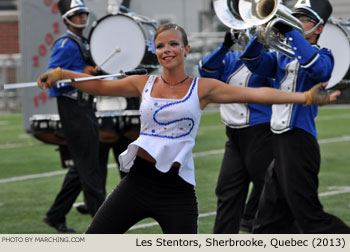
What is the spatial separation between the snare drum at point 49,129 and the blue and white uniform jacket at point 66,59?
1.19m

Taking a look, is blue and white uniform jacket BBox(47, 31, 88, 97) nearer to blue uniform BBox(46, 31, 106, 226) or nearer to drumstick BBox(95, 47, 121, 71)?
blue uniform BBox(46, 31, 106, 226)

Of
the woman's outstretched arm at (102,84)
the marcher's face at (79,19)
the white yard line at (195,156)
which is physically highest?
the woman's outstretched arm at (102,84)

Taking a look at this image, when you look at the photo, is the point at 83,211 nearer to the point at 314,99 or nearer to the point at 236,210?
the point at 236,210

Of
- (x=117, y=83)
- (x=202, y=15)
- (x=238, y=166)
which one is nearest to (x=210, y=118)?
(x=202, y=15)

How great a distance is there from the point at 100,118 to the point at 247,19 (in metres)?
2.83

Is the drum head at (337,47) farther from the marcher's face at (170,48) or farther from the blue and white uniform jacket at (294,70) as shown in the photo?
the marcher's face at (170,48)

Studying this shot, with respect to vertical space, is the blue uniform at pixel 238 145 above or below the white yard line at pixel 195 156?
above

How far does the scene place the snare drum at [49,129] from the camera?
7918 millimetres

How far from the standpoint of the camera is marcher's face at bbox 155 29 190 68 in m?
4.36

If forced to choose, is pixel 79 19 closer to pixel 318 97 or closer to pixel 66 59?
pixel 66 59

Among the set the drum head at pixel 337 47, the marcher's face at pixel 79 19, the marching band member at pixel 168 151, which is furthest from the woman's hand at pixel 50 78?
the marcher's face at pixel 79 19

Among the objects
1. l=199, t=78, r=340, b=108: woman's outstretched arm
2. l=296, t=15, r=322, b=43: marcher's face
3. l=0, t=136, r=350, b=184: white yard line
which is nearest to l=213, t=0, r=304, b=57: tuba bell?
l=296, t=15, r=322, b=43: marcher's face

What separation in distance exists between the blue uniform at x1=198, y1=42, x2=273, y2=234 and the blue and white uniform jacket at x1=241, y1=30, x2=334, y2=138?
0.55 metres

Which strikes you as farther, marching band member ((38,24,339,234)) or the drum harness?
the drum harness
